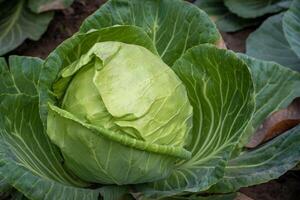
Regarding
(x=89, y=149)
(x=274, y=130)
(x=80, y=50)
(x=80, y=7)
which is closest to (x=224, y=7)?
(x=80, y=7)

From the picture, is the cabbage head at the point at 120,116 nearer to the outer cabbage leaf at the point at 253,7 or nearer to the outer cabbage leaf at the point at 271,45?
the outer cabbage leaf at the point at 271,45

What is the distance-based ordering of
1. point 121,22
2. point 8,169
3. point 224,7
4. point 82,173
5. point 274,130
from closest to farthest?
point 8,169
point 82,173
point 121,22
point 274,130
point 224,7

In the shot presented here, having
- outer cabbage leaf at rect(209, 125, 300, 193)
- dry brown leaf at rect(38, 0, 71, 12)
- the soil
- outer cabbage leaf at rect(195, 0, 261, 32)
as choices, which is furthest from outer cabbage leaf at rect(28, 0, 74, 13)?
outer cabbage leaf at rect(209, 125, 300, 193)

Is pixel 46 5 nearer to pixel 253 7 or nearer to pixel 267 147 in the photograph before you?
pixel 253 7

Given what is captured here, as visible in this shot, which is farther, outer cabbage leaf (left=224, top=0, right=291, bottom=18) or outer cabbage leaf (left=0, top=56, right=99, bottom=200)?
outer cabbage leaf (left=224, top=0, right=291, bottom=18)

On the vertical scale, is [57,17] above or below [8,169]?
below

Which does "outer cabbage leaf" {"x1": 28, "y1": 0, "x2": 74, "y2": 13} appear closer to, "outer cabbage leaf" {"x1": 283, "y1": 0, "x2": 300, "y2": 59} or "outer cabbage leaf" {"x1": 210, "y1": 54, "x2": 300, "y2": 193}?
"outer cabbage leaf" {"x1": 283, "y1": 0, "x2": 300, "y2": 59}

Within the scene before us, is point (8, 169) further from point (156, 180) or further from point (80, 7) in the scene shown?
point (80, 7)
